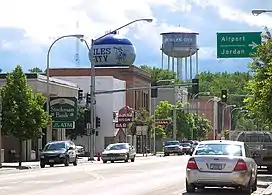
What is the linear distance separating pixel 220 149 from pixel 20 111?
25694 millimetres

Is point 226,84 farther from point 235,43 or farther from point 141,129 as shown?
point 235,43

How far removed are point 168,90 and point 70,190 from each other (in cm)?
10154

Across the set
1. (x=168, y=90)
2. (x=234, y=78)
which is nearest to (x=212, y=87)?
(x=234, y=78)

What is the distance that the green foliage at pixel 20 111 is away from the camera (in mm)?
44969

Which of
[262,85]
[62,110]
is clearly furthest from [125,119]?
[262,85]

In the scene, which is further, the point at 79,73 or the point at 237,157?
the point at 79,73

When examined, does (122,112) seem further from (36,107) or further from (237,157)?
(237,157)

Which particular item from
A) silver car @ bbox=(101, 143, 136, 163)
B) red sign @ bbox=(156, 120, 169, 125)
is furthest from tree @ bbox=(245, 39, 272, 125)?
red sign @ bbox=(156, 120, 169, 125)

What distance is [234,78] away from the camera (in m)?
171

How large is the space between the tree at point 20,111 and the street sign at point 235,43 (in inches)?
499

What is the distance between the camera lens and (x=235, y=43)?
40.2 m

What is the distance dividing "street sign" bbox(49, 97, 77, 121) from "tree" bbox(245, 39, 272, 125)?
27.7 meters

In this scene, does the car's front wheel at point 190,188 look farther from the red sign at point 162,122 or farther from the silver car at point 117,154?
the red sign at point 162,122

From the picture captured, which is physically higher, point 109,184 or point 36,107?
point 36,107
